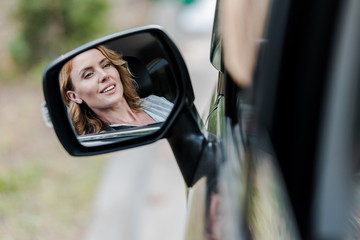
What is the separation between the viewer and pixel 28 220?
141 inches

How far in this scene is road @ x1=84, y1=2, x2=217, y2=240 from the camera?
350cm

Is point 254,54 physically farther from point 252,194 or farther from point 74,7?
point 74,7

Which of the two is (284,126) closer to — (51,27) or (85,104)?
(85,104)

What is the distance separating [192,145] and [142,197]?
249 cm

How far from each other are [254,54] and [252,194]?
0.31 m

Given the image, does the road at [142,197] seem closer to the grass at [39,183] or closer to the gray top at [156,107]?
the grass at [39,183]

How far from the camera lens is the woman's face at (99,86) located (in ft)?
4.64

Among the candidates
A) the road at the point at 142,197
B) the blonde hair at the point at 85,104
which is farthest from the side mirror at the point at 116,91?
the road at the point at 142,197

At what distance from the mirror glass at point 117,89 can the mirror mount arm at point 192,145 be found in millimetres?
61

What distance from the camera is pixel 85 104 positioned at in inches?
56.5

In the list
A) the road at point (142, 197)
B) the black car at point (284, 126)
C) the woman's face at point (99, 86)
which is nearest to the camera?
the black car at point (284, 126)

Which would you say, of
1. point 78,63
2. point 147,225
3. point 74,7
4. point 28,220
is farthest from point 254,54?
point 74,7

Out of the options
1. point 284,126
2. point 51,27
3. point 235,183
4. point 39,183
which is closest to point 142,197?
point 39,183

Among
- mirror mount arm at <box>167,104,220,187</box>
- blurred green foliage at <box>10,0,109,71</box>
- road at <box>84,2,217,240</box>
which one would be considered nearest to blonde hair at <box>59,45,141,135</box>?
mirror mount arm at <box>167,104,220,187</box>
